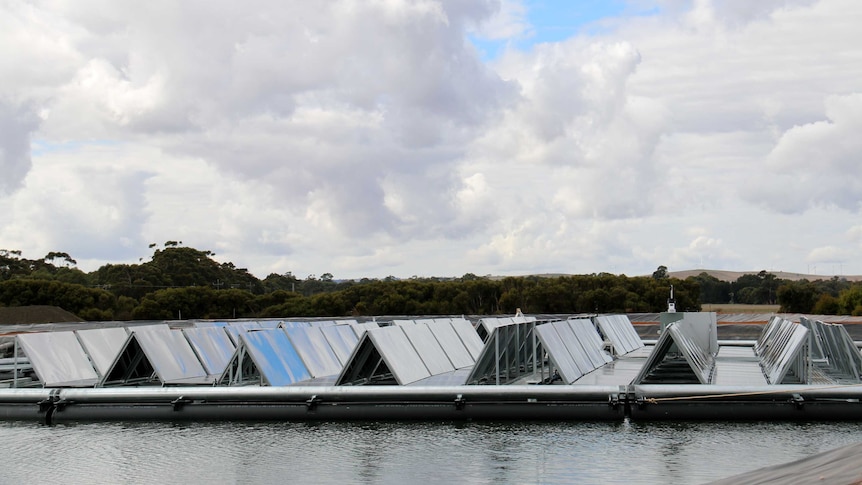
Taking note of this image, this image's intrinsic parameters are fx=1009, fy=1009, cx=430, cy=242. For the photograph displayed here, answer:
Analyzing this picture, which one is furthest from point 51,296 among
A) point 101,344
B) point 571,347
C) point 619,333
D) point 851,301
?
point 571,347

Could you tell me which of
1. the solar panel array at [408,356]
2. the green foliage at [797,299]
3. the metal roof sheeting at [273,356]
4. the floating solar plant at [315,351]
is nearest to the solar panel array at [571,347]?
the solar panel array at [408,356]

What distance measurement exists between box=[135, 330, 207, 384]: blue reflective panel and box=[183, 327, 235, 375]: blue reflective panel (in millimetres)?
389

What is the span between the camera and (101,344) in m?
22.6

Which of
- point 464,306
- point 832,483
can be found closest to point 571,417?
point 832,483

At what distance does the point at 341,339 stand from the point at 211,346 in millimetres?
2945

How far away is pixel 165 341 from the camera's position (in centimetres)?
2100

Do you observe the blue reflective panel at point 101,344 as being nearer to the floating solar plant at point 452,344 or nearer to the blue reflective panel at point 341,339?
the blue reflective panel at point 341,339

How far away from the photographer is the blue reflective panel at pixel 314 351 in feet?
68.3

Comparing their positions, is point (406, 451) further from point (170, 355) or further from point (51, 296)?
point (51, 296)

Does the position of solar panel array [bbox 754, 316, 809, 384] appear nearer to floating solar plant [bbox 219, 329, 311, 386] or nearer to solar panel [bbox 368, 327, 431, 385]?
solar panel [bbox 368, 327, 431, 385]

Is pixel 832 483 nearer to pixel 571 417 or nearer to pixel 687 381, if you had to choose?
pixel 571 417

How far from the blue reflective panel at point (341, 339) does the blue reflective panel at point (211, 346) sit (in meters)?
2.34

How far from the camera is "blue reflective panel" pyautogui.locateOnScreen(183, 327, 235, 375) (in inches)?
874

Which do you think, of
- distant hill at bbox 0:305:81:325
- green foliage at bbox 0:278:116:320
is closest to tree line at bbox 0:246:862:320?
green foliage at bbox 0:278:116:320
